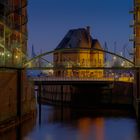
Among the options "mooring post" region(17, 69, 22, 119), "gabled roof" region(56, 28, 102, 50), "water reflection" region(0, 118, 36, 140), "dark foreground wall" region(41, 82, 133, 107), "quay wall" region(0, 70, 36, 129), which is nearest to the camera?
"water reflection" region(0, 118, 36, 140)

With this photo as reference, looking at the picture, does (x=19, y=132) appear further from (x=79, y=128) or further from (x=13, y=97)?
(x=79, y=128)

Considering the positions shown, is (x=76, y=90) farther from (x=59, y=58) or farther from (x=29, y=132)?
(x=29, y=132)

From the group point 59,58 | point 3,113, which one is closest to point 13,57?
point 3,113

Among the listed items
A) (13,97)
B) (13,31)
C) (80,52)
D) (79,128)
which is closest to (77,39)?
(80,52)

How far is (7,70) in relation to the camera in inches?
1874

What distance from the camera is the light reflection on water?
4209cm

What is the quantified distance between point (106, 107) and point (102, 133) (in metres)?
27.4

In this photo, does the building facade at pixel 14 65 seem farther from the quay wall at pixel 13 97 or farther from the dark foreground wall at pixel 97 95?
the dark foreground wall at pixel 97 95

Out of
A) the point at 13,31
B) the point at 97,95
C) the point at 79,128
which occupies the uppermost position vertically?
the point at 13,31

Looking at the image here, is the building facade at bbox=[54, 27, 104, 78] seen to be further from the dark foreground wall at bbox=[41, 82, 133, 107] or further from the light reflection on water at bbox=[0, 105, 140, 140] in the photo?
the light reflection on water at bbox=[0, 105, 140, 140]

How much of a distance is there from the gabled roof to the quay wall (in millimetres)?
46272

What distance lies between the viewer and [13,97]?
159ft

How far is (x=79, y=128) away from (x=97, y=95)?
28300 mm

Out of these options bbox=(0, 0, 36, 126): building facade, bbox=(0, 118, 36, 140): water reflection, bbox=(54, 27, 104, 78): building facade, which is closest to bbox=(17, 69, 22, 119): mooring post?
bbox=(0, 0, 36, 126): building facade
